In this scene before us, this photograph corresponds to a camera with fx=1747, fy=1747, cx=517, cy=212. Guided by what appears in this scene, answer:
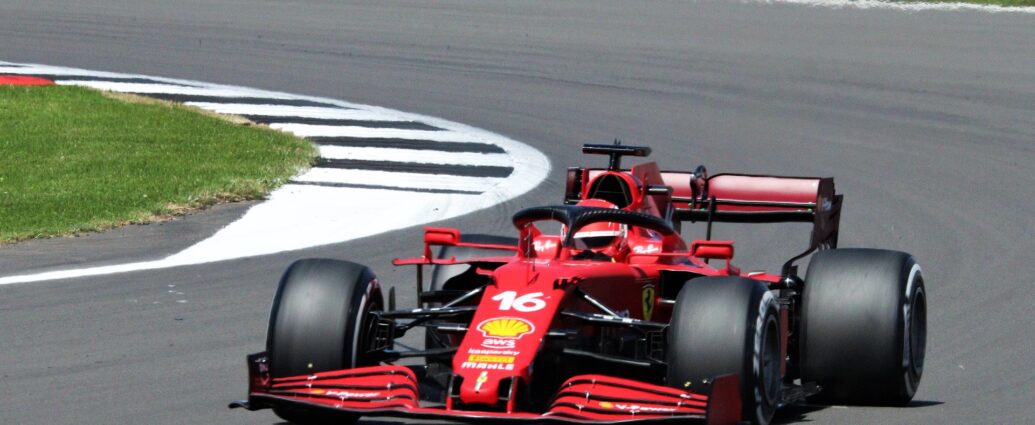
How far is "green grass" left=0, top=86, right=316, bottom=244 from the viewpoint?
1234 cm

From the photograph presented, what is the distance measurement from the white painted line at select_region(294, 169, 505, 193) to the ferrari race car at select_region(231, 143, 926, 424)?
5664mm

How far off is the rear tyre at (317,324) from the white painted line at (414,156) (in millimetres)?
8185

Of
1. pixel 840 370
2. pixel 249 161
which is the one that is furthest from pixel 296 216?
pixel 840 370

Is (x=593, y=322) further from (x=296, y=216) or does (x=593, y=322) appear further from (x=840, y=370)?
(x=296, y=216)

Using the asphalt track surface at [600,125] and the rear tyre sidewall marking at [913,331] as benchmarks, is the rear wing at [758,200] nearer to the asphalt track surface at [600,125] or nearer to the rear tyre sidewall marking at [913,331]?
the asphalt track surface at [600,125]

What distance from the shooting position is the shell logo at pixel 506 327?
6.55 meters

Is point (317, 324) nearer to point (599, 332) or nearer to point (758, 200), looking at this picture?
point (599, 332)

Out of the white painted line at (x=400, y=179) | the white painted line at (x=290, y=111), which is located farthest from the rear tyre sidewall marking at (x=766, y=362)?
the white painted line at (x=290, y=111)

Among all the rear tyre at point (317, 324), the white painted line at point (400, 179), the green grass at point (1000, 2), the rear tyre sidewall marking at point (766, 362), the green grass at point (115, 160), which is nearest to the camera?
the rear tyre sidewall marking at point (766, 362)

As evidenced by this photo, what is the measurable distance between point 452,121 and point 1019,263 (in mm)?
7996

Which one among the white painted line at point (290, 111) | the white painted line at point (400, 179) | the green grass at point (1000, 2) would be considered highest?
the green grass at point (1000, 2)

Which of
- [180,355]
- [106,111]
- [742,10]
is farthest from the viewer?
[742,10]

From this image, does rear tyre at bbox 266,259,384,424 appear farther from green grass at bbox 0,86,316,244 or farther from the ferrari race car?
green grass at bbox 0,86,316,244

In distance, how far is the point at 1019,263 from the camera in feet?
36.8
